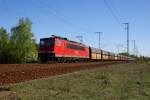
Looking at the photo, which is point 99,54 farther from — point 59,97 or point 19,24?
point 59,97

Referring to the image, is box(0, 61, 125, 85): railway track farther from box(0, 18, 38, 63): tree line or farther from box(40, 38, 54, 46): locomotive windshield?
box(0, 18, 38, 63): tree line

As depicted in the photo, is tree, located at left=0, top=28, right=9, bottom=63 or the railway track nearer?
the railway track

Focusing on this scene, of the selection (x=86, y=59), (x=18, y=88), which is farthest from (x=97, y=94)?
(x=86, y=59)

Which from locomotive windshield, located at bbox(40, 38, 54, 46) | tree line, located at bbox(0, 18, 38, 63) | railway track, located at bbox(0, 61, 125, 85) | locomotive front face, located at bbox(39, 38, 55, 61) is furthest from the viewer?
tree line, located at bbox(0, 18, 38, 63)

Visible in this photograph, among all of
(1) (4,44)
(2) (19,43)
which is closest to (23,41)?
(2) (19,43)

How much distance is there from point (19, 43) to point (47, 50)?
147ft

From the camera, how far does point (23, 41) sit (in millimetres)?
84375

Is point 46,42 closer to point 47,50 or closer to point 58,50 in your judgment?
point 47,50

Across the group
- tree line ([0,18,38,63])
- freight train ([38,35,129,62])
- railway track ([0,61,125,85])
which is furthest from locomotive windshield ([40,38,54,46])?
tree line ([0,18,38,63])

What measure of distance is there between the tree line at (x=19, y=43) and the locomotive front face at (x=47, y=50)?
3704cm

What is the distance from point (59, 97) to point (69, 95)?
0.58 metres

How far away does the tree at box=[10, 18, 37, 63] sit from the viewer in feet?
264

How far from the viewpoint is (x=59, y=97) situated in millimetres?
10305

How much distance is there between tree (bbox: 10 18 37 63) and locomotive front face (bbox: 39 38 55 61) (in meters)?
37.7
